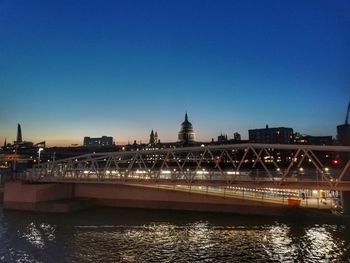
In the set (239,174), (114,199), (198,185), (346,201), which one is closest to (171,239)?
(198,185)

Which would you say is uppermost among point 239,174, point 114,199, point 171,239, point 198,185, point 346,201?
point 239,174

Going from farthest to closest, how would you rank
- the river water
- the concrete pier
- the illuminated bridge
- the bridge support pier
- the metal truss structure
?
the concrete pier < the illuminated bridge < the bridge support pier < the metal truss structure < the river water

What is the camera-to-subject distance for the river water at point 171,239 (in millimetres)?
37875

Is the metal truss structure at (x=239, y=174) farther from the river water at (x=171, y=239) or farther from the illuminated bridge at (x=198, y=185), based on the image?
the river water at (x=171, y=239)

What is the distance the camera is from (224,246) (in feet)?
135

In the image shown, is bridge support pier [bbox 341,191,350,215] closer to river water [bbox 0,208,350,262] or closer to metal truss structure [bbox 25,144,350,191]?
metal truss structure [bbox 25,144,350,191]

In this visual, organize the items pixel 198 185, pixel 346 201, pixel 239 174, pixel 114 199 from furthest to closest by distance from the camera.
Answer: pixel 114 199
pixel 239 174
pixel 198 185
pixel 346 201

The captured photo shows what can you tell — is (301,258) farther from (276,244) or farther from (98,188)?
(98,188)

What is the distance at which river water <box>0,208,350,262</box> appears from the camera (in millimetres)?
37875

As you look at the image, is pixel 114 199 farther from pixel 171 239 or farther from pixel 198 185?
pixel 171 239

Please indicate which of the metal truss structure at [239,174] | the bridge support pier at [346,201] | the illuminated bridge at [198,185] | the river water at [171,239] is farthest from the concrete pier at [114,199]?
the bridge support pier at [346,201]

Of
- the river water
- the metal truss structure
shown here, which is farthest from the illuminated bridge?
the river water

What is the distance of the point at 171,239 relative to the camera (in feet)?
147

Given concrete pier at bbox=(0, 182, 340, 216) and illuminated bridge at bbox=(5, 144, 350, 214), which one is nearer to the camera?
illuminated bridge at bbox=(5, 144, 350, 214)
